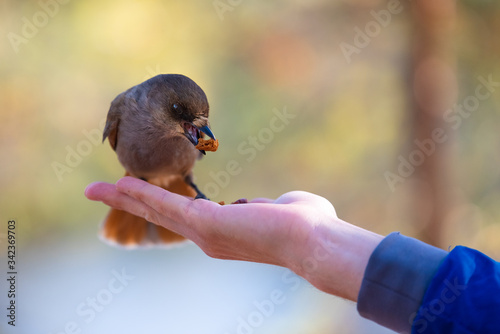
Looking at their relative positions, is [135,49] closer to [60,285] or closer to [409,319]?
[60,285]

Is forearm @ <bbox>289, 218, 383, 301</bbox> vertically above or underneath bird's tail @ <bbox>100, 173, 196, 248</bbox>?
above

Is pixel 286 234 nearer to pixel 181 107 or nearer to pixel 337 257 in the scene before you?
pixel 337 257

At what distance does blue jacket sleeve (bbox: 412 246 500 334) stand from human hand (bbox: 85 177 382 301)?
0.96 feet

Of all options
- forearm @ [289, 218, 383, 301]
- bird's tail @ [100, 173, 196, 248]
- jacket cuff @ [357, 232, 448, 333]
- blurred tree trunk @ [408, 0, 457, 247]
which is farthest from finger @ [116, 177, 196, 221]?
blurred tree trunk @ [408, 0, 457, 247]

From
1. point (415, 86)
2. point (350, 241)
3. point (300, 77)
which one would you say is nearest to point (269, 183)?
point (300, 77)

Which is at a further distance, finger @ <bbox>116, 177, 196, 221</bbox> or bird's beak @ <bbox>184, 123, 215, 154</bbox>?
bird's beak @ <bbox>184, 123, 215, 154</bbox>

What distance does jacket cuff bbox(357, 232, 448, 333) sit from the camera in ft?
5.02

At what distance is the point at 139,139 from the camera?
9.91 feet

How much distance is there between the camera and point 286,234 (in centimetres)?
195

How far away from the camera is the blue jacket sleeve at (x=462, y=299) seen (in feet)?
4.64

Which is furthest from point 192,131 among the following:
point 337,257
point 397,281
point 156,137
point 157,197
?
point 397,281

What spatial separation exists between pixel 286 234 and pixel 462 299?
0.71 m

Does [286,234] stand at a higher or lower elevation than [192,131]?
lower

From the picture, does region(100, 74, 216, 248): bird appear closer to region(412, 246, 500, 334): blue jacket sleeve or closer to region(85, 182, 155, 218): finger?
region(85, 182, 155, 218): finger
